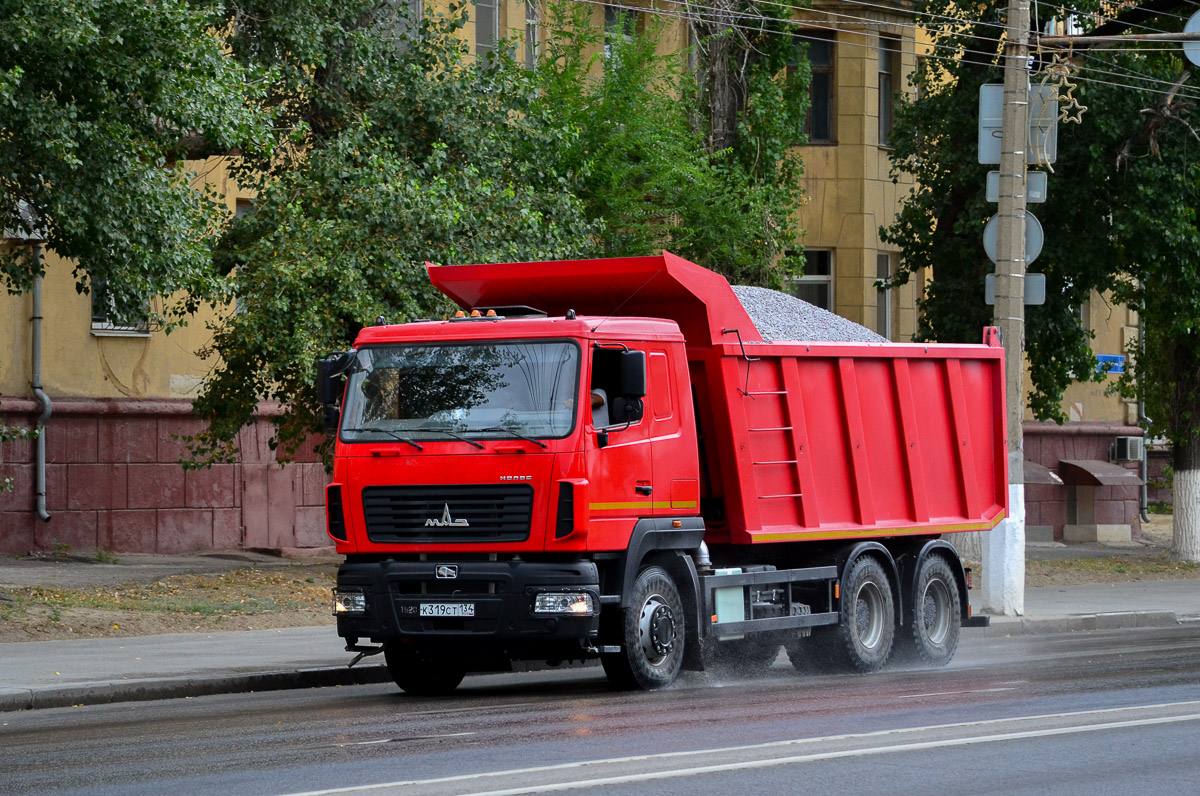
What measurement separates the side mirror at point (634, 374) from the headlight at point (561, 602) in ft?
4.99

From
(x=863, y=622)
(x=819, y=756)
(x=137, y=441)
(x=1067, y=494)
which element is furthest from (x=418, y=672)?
(x=1067, y=494)

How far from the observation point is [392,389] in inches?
537

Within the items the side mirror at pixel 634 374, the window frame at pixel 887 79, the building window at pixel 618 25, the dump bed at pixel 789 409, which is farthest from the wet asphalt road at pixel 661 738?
the window frame at pixel 887 79

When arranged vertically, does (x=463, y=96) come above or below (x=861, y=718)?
above

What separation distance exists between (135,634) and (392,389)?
6.04 meters

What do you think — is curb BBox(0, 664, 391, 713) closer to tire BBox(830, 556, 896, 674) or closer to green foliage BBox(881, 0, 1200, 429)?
tire BBox(830, 556, 896, 674)

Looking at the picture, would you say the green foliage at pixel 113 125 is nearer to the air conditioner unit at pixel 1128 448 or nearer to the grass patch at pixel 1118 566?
the grass patch at pixel 1118 566

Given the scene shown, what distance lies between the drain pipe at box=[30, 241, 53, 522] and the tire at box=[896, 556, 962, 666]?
46.6 ft

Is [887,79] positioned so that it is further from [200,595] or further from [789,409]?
[789,409]

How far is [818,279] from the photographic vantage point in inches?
1421

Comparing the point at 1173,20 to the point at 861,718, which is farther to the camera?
the point at 1173,20

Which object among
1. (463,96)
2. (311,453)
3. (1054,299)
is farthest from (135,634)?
(1054,299)

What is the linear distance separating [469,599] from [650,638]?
143cm

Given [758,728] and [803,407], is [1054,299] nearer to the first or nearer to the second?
[803,407]
